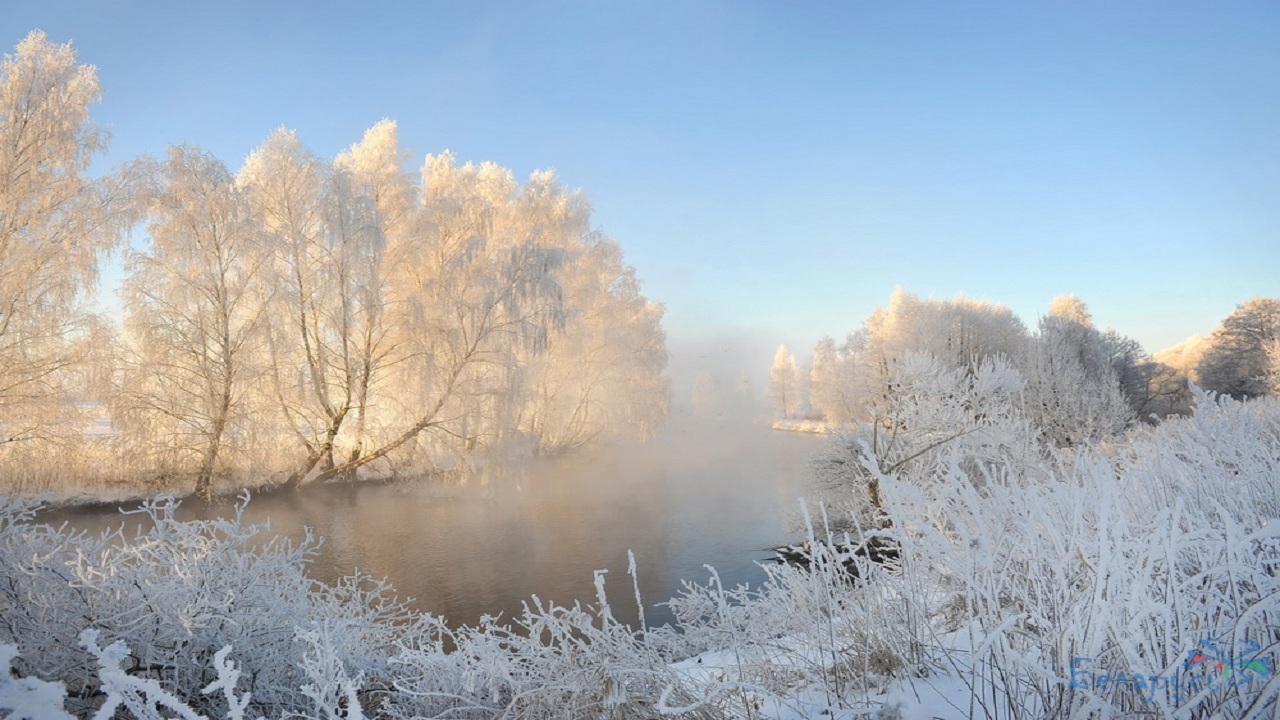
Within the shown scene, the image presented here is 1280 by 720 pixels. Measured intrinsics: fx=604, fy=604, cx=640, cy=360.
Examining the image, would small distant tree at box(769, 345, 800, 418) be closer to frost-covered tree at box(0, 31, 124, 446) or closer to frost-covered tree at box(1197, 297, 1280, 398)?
frost-covered tree at box(1197, 297, 1280, 398)

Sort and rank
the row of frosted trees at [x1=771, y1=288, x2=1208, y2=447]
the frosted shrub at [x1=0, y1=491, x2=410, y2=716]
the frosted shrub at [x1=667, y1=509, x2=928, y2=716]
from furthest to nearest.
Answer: the row of frosted trees at [x1=771, y1=288, x2=1208, y2=447] → the frosted shrub at [x1=0, y1=491, x2=410, y2=716] → the frosted shrub at [x1=667, y1=509, x2=928, y2=716]

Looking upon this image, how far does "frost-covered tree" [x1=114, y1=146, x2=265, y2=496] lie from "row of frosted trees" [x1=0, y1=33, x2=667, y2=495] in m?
0.05

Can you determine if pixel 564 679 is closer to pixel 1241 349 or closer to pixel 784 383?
pixel 1241 349

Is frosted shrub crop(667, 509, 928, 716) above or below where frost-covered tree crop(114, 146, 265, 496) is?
below

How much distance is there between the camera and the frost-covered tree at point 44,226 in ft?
45.2

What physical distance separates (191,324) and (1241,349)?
5034 centimetres

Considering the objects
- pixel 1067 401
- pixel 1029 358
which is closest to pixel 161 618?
pixel 1067 401

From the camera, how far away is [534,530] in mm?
14562

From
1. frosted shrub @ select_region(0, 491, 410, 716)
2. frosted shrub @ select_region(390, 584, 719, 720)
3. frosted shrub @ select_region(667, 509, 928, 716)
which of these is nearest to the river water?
frosted shrub @ select_region(0, 491, 410, 716)

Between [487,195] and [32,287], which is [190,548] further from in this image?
[487,195]

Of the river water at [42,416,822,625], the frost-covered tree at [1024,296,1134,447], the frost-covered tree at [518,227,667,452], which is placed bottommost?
the river water at [42,416,822,625]

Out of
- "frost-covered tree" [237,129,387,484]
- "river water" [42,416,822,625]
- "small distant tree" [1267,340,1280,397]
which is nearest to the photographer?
"river water" [42,416,822,625]

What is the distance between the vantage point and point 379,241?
18.1 metres

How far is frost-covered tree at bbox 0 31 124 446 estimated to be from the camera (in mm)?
13773
